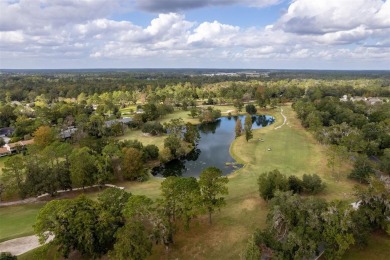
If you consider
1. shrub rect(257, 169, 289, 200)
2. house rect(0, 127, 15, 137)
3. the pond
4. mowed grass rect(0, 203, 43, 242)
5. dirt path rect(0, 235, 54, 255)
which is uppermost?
shrub rect(257, 169, 289, 200)

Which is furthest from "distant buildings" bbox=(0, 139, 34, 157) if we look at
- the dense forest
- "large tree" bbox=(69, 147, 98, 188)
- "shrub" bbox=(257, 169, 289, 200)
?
"shrub" bbox=(257, 169, 289, 200)

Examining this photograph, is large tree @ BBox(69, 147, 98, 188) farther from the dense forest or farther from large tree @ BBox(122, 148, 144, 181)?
large tree @ BBox(122, 148, 144, 181)

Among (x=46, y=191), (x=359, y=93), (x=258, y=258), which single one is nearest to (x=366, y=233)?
(x=258, y=258)

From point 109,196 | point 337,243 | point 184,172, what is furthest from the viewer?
point 184,172

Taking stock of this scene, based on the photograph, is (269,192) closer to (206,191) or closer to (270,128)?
(206,191)

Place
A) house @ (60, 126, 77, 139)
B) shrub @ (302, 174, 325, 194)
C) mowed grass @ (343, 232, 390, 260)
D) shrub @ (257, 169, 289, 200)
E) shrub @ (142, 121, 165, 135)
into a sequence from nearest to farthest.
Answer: mowed grass @ (343, 232, 390, 260), shrub @ (257, 169, 289, 200), shrub @ (302, 174, 325, 194), house @ (60, 126, 77, 139), shrub @ (142, 121, 165, 135)

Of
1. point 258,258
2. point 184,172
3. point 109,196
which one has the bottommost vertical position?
point 184,172

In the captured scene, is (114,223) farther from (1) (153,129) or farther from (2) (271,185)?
(1) (153,129)
